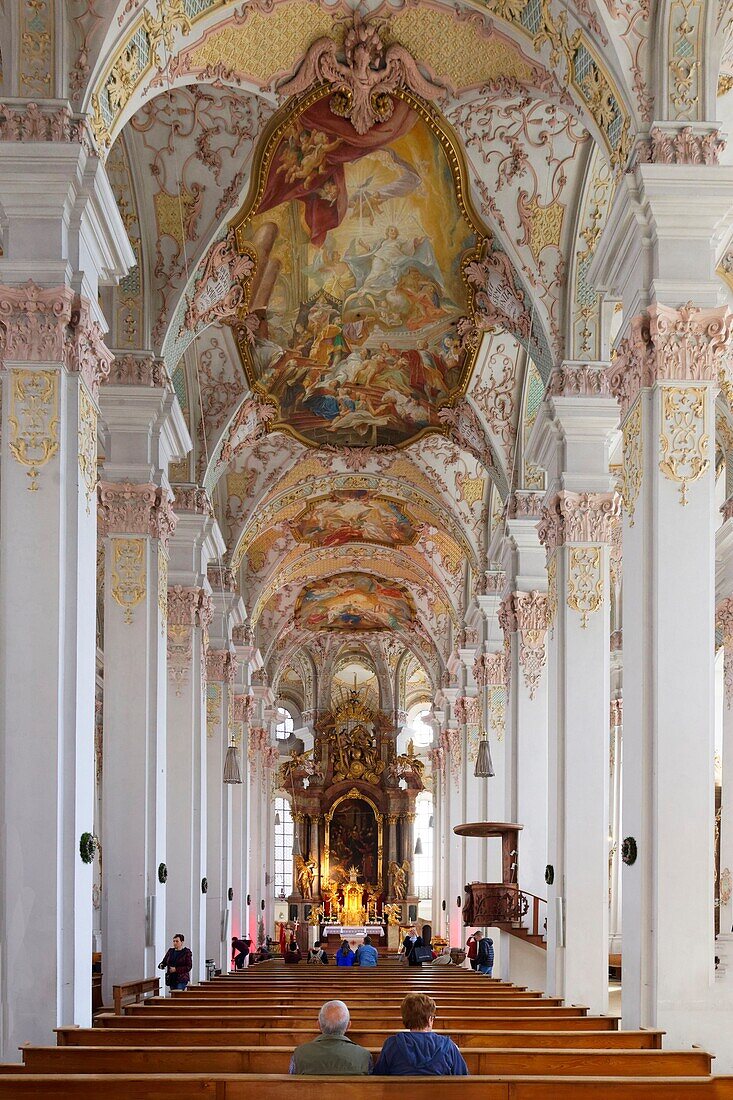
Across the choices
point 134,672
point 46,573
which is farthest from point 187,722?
point 46,573

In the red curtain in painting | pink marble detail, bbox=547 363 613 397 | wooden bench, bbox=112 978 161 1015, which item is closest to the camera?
wooden bench, bbox=112 978 161 1015

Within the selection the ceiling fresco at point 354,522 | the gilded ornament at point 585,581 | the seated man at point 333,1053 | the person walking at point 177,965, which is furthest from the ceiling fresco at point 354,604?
the seated man at point 333,1053

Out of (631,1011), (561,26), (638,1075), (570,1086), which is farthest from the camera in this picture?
(561,26)

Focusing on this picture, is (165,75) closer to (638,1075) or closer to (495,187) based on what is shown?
(495,187)

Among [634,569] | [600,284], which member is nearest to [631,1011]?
[634,569]

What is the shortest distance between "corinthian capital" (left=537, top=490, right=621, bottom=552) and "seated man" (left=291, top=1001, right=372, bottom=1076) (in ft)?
32.8

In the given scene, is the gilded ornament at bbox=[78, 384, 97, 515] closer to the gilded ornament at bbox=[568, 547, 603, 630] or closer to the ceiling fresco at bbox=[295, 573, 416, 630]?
the gilded ornament at bbox=[568, 547, 603, 630]

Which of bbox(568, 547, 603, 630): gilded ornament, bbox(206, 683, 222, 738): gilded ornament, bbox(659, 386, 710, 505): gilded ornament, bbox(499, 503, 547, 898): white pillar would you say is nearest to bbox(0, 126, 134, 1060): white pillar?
bbox(659, 386, 710, 505): gilded ornament

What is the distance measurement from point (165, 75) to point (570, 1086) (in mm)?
10237

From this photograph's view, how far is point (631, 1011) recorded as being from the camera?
442 inches

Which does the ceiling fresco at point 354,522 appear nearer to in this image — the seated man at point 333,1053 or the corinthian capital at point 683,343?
the corinthian capital at point 683,343

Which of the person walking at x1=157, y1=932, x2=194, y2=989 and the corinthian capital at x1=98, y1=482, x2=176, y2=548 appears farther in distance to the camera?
the corinthian capital at x1=98, y1=482, x2=176, y2=548

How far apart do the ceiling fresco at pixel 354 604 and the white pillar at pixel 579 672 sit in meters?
23.4

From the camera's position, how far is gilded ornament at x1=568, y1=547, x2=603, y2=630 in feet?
54.2
